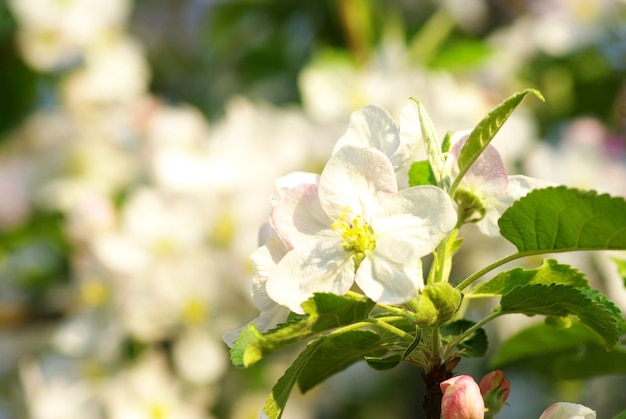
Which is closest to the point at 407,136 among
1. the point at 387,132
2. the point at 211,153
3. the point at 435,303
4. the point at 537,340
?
the point at 387,132

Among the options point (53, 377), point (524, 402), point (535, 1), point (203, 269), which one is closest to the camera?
point (203, 269)

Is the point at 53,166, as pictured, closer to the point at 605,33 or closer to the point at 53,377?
the point at 53,377

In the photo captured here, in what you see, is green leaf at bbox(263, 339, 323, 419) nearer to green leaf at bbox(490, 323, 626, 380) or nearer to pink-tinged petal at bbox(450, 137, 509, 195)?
pink-tinged petal at bbox(450, 137, 509, 195)

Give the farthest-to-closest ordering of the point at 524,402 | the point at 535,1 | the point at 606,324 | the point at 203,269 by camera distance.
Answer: the point at 535,1, the point at 524,402, the point at 203,269, the point at 606,324

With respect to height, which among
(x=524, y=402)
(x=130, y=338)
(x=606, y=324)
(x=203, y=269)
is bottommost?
(x=524, y=402)

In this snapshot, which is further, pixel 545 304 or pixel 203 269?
pixel 203 269

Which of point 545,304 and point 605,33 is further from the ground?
point 545,304

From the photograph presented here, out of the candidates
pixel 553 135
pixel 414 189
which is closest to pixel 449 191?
pixel 414 189
